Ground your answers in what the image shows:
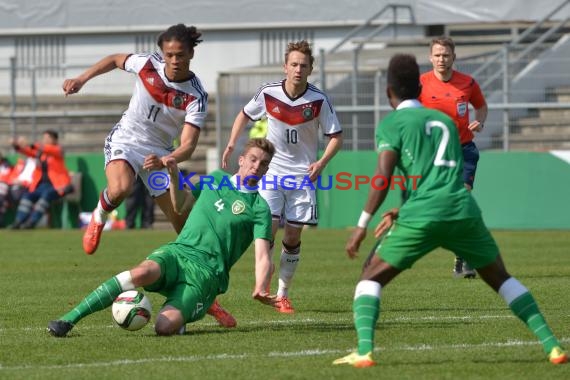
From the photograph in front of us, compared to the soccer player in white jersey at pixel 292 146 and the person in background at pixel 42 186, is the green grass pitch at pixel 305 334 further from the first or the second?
the person in background at pixel 42 186

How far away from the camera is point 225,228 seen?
9664 millimetres

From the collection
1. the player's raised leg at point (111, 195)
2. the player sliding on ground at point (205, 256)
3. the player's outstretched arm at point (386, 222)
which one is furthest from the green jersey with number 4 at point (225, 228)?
the player's raised leg at point (111, 195)

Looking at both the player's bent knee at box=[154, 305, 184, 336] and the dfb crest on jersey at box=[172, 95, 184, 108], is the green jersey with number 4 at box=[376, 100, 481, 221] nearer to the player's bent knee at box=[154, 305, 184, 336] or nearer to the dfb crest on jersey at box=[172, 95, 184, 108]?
the player's bent knee at box=[154, 305, 184, 336]

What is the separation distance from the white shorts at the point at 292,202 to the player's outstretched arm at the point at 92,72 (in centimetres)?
Result: 178

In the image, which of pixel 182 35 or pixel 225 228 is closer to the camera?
pixel 225 228

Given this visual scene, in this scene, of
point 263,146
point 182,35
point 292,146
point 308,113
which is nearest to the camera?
point 263,146

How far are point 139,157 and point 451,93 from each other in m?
3.66

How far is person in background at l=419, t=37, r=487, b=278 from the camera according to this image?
13.5 metres

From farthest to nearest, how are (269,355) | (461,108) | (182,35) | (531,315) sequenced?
(461,108), (182,35), (269,355), (531,315)

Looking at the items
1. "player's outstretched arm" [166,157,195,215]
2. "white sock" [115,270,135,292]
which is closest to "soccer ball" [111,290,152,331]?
"white sock" [115,270,135,292]

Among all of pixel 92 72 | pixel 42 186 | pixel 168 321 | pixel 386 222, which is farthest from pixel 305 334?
pixel 42 186

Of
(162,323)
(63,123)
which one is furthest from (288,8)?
(162,323)

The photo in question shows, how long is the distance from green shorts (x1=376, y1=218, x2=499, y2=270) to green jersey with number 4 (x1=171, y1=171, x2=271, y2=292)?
6.20 feet

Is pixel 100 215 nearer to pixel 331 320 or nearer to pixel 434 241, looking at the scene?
pixel 331 320
